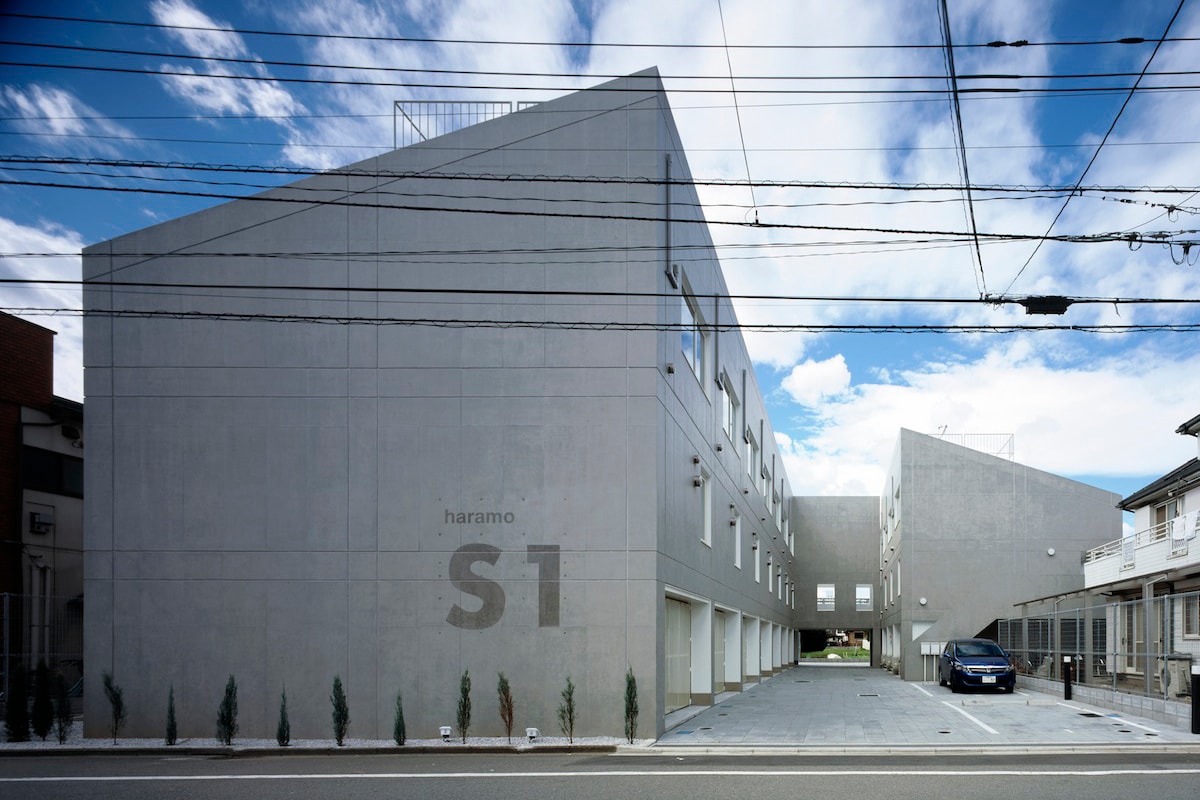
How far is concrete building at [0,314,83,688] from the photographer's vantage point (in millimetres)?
23312

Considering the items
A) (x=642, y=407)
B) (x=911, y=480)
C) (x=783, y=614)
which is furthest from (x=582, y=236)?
(x=783, y=614)

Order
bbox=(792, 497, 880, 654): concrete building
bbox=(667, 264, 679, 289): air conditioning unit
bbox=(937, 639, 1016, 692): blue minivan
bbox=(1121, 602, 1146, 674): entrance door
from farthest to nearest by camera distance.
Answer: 1. bbox=(792, 497, 880, 654): concrete building
2. bbox=(1121, 602, 1146, 674): entrance door
3. bbox=(937, 639, 1016, 692): blue minivan
4. bbox=(667, 264, 679, 289): air conditioning unit

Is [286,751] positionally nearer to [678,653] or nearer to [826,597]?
[678,653]

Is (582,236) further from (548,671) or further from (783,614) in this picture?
(783,614)

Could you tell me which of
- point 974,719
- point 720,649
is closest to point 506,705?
point 974,719

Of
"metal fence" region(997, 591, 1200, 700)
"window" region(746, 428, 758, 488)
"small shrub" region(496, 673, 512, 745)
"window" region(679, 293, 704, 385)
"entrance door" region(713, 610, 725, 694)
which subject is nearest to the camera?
"small shrub" region(496, 673, 512, 745)

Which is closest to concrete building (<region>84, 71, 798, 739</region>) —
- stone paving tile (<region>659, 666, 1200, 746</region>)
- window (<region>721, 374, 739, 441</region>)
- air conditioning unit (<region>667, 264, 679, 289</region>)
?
air conditioning unit (<region>667, 264, 679, 289</region>)

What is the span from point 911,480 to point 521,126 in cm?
2800

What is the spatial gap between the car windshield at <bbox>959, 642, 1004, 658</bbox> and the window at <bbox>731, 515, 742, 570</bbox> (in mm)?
6916

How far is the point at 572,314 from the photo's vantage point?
17.2 meters

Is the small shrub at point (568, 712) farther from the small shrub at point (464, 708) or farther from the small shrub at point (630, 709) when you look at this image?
the small shrub at point (464, 708)

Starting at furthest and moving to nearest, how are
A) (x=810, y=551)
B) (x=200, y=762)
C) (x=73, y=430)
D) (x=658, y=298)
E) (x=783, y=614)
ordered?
1. (x=810, y=551)
2. (x=783, y=614)
3. (x=73, y=430)
4. (x=658, y=298)
5. (x=200, y=762)

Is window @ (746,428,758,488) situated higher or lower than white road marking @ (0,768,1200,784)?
higher

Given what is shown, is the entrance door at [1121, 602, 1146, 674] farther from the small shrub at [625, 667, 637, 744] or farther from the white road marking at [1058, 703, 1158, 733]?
the small shrub at [625, 667, 637, 744]
